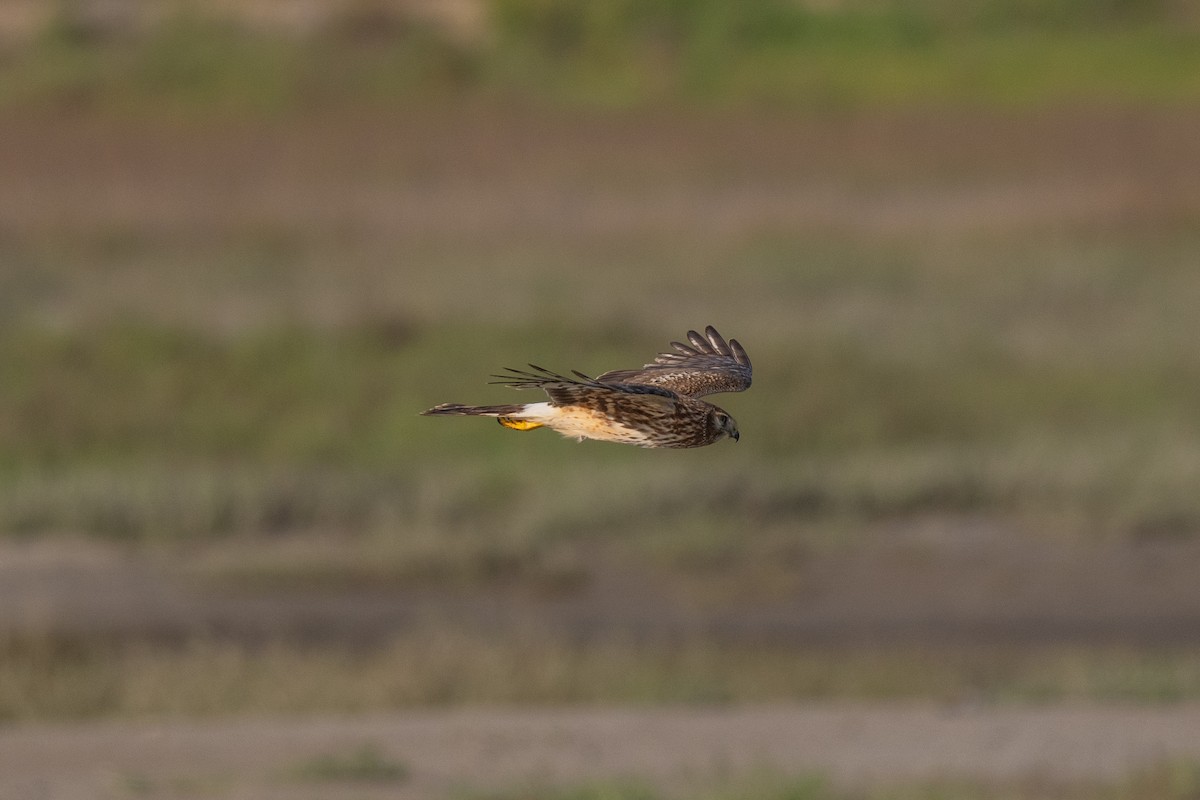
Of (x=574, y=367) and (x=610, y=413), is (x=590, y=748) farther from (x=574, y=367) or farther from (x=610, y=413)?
(x=610, y=413)

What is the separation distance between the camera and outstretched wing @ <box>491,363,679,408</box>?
546 centimetres

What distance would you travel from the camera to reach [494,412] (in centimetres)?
565

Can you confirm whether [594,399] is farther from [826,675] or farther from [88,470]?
[88,470]

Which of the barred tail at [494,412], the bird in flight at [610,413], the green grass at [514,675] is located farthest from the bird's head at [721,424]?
the green grass at [514,675]

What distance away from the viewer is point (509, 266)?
2242cm

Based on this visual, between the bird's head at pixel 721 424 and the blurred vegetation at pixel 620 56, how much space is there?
2298cm

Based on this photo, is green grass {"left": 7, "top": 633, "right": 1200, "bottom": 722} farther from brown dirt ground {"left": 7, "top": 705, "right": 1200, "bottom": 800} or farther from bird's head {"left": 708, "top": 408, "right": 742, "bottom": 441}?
bird's head {"left": 708, "top": 408, "right": 742, "bottom": 441}

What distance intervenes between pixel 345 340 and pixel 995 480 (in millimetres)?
4647

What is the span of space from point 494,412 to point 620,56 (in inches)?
957

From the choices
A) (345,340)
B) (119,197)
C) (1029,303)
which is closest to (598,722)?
(345,340)

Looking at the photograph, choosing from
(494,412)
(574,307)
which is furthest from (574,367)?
(494,412)

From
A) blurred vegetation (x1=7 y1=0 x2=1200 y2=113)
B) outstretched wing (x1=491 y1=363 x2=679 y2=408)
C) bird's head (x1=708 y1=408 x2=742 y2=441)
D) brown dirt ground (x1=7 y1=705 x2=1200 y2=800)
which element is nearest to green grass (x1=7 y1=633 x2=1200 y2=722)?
brown dirt ground (x1=7 y1=705 x2=1200 y2=800)

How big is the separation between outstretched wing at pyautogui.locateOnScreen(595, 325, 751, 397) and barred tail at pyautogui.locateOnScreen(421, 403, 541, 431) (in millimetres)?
306

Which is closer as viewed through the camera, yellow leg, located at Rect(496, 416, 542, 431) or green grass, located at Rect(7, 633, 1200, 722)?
yellow leg, located at Rect(496, 416, 542, 431)
